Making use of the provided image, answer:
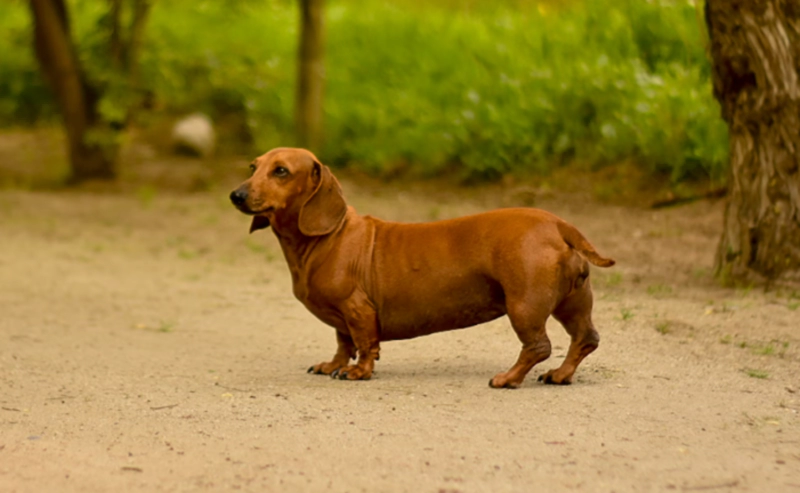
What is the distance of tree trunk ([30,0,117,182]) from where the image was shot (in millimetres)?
13625

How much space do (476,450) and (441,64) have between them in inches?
432

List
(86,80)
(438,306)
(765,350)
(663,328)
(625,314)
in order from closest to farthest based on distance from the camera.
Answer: (438,306), (765,350), (663,328), (625,314), (86,80)

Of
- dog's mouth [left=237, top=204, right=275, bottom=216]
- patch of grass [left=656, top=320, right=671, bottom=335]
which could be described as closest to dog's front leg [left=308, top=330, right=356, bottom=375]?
dog's mouth [left=237, top=204, right=275, bottom=216]

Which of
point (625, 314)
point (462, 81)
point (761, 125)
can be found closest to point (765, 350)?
point (625, 314)

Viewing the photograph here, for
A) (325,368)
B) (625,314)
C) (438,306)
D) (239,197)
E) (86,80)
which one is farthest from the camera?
(86,80)

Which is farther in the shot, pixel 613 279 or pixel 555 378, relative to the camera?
pixel 613 279

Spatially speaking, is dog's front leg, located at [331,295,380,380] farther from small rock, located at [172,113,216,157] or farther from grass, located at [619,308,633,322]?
small rock, located at [172,113,216,157]

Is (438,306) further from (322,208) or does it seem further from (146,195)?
(146,195)

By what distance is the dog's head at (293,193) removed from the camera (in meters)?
4.93

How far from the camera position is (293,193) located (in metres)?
5.04

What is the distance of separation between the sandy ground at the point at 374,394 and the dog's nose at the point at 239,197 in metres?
0.85

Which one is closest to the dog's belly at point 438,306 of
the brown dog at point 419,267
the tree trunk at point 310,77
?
the brown dog at point 419,267

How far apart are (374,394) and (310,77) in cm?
1010

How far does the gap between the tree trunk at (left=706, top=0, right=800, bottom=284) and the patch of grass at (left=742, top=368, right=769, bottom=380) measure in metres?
2.14
